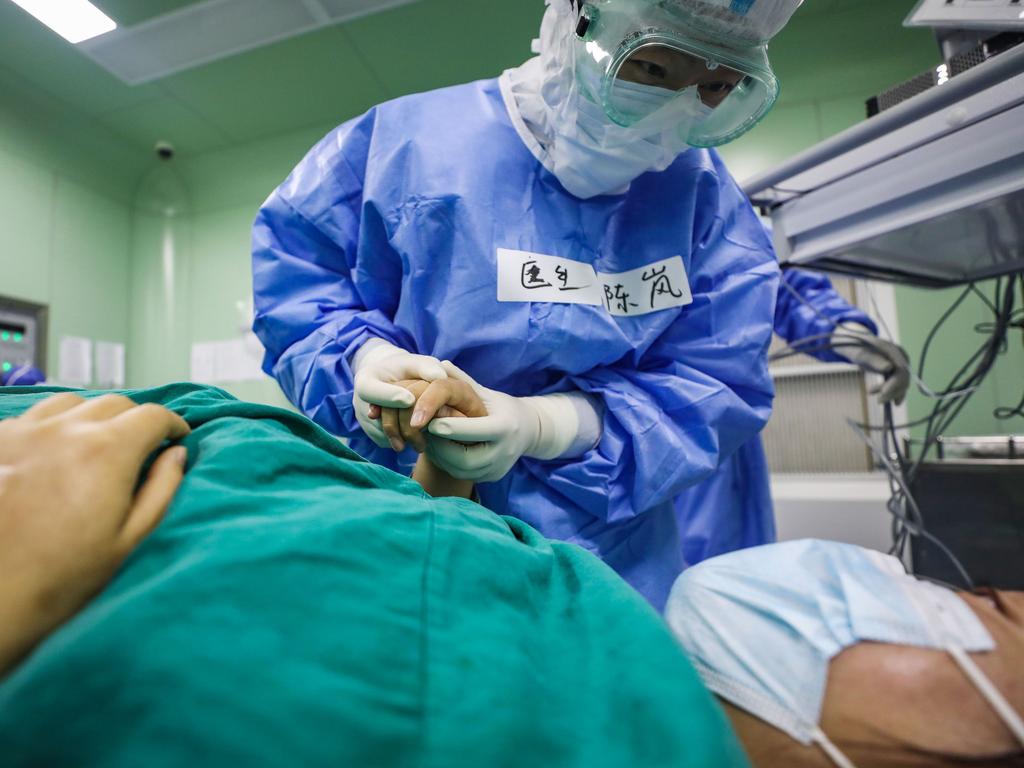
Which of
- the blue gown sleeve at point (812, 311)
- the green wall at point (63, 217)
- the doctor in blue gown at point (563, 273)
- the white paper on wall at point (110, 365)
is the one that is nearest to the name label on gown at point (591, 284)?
the doctor in blue gown at point (563, 273)

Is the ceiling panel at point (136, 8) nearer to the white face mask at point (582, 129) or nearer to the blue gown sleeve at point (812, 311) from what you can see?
the white face mask at point (582, 129)

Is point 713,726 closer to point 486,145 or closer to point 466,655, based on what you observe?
point 466,655

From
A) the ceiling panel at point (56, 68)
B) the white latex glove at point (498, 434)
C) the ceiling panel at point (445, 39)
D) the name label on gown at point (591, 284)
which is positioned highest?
the ceiling panel at point (445, 39)

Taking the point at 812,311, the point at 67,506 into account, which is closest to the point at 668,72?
the point at 67,506

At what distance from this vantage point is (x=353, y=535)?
0.36m

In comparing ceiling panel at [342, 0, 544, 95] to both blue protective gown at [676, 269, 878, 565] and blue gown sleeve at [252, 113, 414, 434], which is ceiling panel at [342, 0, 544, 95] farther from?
blue protective gown at [676, 269, 878, 565]

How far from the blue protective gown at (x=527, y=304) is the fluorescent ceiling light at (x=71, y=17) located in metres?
1.81

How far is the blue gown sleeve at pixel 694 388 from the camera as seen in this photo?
0.82 metres

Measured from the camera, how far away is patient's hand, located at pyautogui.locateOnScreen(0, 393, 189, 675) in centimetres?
29

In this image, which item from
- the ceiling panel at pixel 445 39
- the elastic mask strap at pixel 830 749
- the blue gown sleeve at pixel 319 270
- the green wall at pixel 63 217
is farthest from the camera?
the green wall at pixel 63 217

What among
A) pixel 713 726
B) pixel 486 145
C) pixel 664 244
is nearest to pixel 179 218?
pixel 486 145

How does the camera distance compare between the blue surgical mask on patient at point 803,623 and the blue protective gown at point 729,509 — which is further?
the blue protective gown at point 729,509

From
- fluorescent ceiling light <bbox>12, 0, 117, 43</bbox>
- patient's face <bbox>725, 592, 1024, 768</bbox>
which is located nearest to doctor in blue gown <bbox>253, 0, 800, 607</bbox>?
patient's face <bbox>725, 592, 1024, 768</bbox>

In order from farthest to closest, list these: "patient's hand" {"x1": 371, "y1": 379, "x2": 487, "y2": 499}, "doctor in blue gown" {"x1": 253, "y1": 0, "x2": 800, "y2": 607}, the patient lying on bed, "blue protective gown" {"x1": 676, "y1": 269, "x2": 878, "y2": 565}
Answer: "blue protective gown" {"x1": 676, "y1": 269, "x2": 878, "y2": 565} → "doctor in blue gown" {"x1": 253, "y1": 0, "x2": 800, "y2": 607} → "patient's hand" {"x1": 371, "y1": 379, "x2": 487, "y2": 499} → the patient lying on bed
